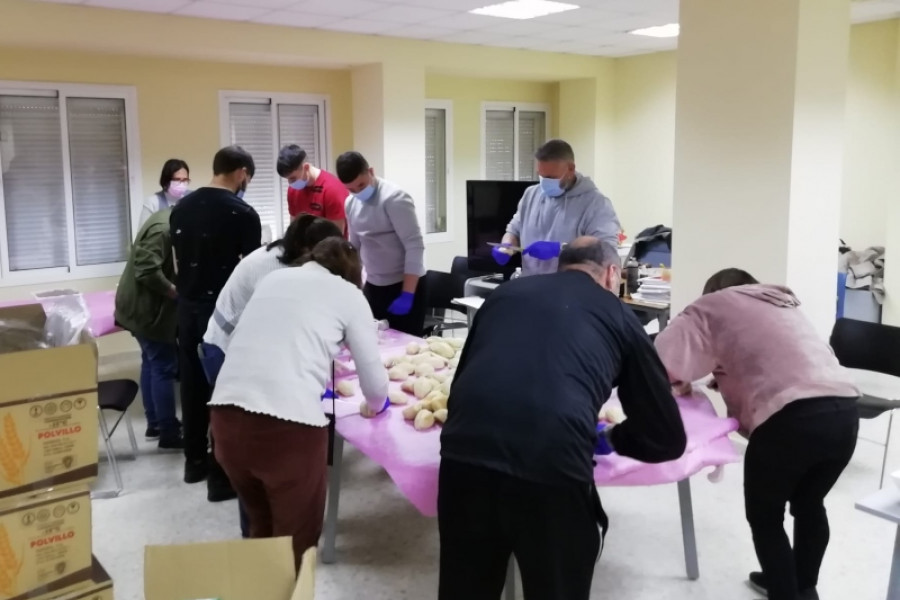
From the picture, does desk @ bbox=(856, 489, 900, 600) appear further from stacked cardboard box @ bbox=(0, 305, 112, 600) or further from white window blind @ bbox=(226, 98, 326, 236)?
white window blind @ bbox=(226, 98, 326, 236)

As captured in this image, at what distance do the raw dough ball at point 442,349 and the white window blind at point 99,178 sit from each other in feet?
12.1

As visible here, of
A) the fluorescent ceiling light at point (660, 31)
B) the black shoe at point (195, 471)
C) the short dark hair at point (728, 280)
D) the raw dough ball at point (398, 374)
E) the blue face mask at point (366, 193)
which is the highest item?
the fluorescent ceiling light at point (660, 31)

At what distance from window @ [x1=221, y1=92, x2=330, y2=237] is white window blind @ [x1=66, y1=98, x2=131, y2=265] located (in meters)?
0.85

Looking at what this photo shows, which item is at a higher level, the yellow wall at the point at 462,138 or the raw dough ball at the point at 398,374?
the yellow wall at the point at 462,138

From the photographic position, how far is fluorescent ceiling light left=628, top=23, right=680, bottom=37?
20.9 feet

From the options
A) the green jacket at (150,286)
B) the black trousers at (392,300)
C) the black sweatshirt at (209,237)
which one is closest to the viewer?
the black sweatshirt at (209,237)

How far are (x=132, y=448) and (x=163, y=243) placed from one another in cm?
109

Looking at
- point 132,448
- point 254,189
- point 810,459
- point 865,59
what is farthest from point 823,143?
point 254,189

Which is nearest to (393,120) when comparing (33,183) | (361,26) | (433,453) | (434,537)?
(361,26)

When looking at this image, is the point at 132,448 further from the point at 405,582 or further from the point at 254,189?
the point at 254,189

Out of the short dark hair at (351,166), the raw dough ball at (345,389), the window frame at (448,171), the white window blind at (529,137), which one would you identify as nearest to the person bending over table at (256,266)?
the raw dough ball at (345,389)

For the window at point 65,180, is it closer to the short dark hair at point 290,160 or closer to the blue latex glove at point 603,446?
the short dark hair at point 290,160

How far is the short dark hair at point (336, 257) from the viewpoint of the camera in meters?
2.47

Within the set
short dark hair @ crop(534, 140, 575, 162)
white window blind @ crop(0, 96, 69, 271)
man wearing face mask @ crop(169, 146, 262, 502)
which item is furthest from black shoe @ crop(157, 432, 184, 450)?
short dark hair @ crop(534, 140, 575, 162)
